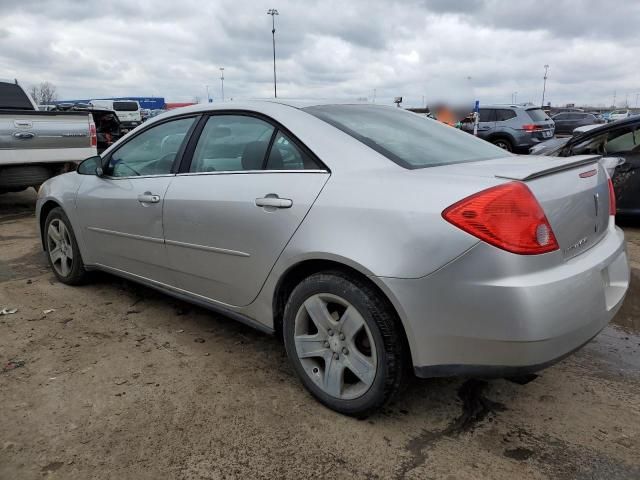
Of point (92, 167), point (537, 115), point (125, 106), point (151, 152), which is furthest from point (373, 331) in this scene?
point (125, 106)

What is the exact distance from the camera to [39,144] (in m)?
7.24

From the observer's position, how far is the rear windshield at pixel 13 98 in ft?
28.1

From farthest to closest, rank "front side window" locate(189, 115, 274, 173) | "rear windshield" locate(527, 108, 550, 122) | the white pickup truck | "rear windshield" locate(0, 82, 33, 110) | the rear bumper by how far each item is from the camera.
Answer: "rear windshield" locate(527, 108, 550, 122) → "rear windshield" locate(0, 82, 33, 110) → the white pickup truck → "front side window" locate(189, 115, 274, 173) → the rear bumper

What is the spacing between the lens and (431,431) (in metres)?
2.40

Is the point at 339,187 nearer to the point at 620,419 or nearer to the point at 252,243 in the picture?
the point at 252,243

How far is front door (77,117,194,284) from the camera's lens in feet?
11.0

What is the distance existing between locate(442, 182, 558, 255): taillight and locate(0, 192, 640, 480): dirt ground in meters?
→ 0.93

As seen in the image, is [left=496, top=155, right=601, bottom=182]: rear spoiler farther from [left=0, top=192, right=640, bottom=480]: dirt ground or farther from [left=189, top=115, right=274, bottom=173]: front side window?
[left=189, top=115, right=274, bottom=173]: front side window

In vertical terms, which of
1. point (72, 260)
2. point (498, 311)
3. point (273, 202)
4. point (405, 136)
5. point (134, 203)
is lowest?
point (72, 260)

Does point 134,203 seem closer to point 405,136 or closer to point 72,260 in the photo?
point 72,260

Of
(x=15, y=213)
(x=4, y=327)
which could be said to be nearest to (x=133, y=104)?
(x=15, y=213)

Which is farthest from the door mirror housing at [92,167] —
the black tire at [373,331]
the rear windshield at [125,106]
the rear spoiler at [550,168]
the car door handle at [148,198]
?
the rear windshield at [125,106]

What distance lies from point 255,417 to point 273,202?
1.05m

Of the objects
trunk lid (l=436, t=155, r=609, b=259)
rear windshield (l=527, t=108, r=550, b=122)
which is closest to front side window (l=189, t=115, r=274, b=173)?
trunk lid (l=436, t=155, r=609, b=259)
